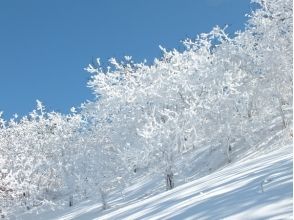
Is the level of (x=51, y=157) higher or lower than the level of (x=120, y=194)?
higher

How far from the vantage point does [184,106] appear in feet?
109

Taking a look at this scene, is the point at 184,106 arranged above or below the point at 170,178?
above

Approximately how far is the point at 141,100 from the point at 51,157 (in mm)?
22374

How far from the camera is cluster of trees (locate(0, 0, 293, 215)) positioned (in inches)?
1211

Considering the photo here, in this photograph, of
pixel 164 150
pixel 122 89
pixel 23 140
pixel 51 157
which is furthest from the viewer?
pixel 23 140

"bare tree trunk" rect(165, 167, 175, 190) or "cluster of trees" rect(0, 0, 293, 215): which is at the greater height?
"cluster of trees" rect(0, 0, 293, 215)

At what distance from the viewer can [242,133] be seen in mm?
34125

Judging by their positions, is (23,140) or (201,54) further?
(23,140)

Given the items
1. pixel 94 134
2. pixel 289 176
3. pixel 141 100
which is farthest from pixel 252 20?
pixel 289 176

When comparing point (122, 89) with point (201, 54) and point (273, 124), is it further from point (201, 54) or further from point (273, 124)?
point (273, 124)

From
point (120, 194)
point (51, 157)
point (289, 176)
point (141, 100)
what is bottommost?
point (289, 176)

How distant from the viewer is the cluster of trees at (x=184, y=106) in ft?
101

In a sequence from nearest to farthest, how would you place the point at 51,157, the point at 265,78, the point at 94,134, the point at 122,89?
the point at 265,78, the point at 122,89, the point at 94,134, the point at 51,157

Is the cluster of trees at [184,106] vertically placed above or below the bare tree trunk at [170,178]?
above
